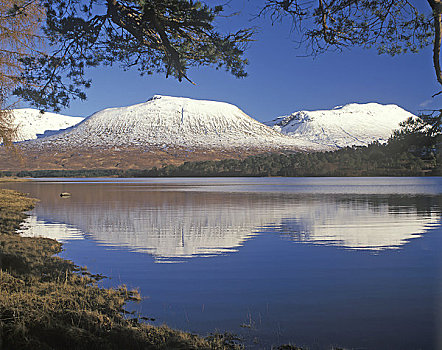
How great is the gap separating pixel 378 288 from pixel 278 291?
236cm

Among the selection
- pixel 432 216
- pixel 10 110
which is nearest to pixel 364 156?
pixel 432 216

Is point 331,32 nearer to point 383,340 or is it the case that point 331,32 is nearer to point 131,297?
point 383,340

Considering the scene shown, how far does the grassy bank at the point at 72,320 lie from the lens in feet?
20.7

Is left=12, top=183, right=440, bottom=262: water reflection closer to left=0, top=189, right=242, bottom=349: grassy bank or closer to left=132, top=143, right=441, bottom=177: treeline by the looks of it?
left=0, top=189, right=242, bottom=349: grassy bank

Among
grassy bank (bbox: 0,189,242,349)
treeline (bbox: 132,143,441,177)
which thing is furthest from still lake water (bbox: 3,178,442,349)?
treeline (bbox: 132,143,441,177)

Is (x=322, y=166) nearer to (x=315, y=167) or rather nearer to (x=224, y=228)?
(x=315, y=167)

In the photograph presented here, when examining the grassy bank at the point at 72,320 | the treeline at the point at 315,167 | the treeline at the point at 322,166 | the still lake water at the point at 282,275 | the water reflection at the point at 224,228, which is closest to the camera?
the grassy bank at the point at 72,320

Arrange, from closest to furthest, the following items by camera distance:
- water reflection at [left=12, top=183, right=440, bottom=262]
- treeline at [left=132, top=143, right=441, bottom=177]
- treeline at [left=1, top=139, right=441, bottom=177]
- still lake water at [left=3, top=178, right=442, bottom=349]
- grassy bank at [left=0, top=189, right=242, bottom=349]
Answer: grassy bank at [left=0, top=189, right=242, bottom=349]
still lake water at [left=3, top=178, right=442, bottom=349]
water reflection at [left=12, top=183, right=440, bottom=262]
treeline at [left=132, top=143, right=441, bottom=177]
treeline at [left=1, top=139, right=441, bottom=177]

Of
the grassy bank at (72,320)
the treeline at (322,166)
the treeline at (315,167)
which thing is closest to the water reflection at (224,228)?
the grassy bank at (72,320)

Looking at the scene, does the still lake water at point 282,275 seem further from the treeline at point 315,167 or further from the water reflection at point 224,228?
the treeline at point 315,167

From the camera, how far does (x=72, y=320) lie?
22.4ft

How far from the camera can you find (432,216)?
93.8 feet

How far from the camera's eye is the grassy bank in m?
6.32

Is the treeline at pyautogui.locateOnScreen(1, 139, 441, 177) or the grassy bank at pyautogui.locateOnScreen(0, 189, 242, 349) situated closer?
the grassy bank at pyautogui.locateOnScreen(0, 189, 242, 349)
